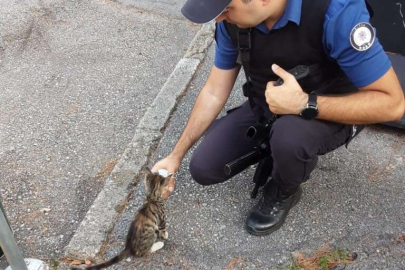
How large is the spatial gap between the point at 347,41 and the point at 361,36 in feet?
0.22

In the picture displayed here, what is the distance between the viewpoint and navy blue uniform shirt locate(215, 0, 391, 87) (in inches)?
86.9

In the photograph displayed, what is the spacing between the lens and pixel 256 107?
2.88 m

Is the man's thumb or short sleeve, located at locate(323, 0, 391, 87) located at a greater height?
short sleeve, located at locate(323, 0, 391, 87)

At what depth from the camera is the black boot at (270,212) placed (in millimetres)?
2846

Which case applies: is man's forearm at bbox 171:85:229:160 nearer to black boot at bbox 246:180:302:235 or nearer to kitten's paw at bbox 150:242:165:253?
black boot at bbox 246:180:302:235

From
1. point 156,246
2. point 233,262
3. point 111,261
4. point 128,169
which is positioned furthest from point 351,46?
point 128,169

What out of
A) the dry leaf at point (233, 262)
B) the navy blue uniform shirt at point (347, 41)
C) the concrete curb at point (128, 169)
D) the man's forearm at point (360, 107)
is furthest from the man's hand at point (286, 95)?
the concrete curb at point (128, 169)

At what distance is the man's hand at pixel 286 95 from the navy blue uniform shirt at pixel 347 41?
0.23 m

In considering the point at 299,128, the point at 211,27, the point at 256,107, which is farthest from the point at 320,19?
the point at 211,27

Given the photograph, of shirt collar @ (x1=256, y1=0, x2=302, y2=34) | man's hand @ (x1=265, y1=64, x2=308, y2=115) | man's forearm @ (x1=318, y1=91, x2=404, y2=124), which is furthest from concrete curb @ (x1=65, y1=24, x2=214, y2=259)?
shirt collar @ (x1=256, y1=0, x2=302, y2=34)

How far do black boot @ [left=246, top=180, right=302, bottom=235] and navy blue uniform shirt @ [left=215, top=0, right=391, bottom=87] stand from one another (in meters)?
0.85

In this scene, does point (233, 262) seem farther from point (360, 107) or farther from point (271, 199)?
point (360, 107)

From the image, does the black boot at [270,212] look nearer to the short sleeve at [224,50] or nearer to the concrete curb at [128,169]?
the short sleeve at [224,50]

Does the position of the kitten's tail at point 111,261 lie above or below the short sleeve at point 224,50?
below
